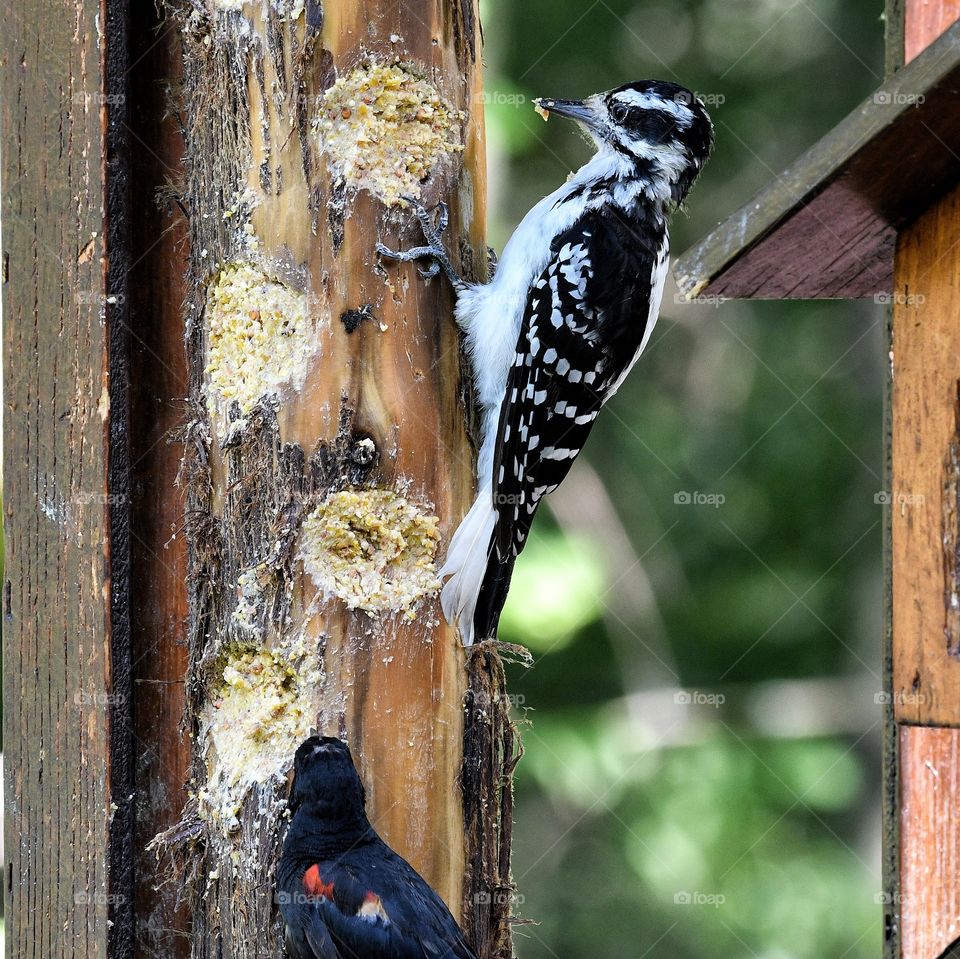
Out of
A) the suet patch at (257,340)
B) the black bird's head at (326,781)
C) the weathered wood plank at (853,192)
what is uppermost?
the weathered wood plank at (853,192)

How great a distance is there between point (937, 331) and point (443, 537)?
0.89 metres

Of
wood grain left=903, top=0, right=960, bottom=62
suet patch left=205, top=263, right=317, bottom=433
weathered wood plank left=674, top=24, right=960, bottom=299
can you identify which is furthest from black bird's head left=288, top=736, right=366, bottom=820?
wood grain left=903, top=0, right=960, bottom=62

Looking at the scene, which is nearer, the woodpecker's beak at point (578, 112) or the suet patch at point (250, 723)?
the suet patch at point (250, 723)

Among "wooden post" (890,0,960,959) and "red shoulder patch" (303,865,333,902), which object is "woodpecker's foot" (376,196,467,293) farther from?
"red shoulder patch" (303,865,333,902)

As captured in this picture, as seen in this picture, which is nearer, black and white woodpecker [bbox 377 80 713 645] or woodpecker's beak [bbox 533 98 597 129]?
black and white woodpecker [bbox 377 80 713 645]

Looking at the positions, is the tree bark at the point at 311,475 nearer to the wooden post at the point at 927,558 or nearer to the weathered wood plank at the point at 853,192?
the weathered wood plank at the point at 853,192

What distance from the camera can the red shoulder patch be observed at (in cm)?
189

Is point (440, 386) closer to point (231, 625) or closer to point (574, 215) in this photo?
point (231, 625)

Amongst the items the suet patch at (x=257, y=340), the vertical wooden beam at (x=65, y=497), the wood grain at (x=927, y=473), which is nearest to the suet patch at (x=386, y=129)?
the suet patch at (x=257, y=340)

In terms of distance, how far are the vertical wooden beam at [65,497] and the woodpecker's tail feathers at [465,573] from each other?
0.55 metres

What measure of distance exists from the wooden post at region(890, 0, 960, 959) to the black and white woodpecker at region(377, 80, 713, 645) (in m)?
0.79

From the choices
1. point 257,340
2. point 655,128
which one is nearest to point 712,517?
point 655,128

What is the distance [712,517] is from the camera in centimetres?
511

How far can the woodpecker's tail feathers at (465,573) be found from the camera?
210 cm
